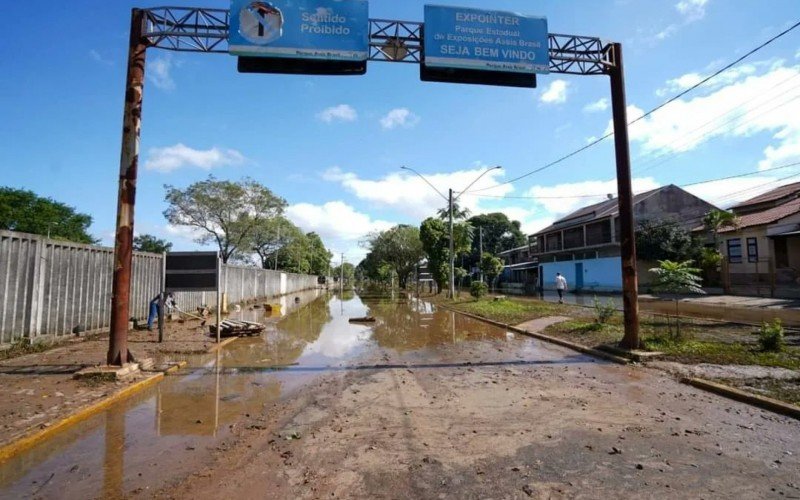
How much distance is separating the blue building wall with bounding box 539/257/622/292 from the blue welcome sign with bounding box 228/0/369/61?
31202mm

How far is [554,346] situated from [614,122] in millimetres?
5768

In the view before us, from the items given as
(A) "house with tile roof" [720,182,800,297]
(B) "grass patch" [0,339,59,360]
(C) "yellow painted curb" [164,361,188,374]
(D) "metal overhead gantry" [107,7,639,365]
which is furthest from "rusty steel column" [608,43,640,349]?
(A) "house with tile roof" [720,182,800,297]

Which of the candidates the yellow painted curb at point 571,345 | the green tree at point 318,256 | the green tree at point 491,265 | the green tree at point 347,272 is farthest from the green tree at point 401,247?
the green tree at point 347,272

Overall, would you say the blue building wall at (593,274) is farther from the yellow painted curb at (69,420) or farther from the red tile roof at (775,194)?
the yellow painted curb at (69,420)

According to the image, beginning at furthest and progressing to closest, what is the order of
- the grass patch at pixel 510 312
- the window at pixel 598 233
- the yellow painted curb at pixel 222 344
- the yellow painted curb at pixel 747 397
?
the window at pixel 598 233, the grass patch at pixel 510 312, the yellow painted curb at pixel 222 344, the yellow painted curb at pixel 747 397

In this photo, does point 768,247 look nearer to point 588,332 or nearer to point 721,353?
point 588,332

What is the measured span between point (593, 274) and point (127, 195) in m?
39.8

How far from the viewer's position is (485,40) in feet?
30.6

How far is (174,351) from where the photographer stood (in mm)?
9984

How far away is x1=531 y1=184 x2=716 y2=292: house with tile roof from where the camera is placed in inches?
1471

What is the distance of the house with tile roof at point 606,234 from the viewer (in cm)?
3738

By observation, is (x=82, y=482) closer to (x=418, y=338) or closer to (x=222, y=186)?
(x=418, y=338)

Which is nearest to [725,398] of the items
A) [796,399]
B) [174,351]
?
[796,399]

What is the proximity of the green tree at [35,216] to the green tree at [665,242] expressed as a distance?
62.2 meters
